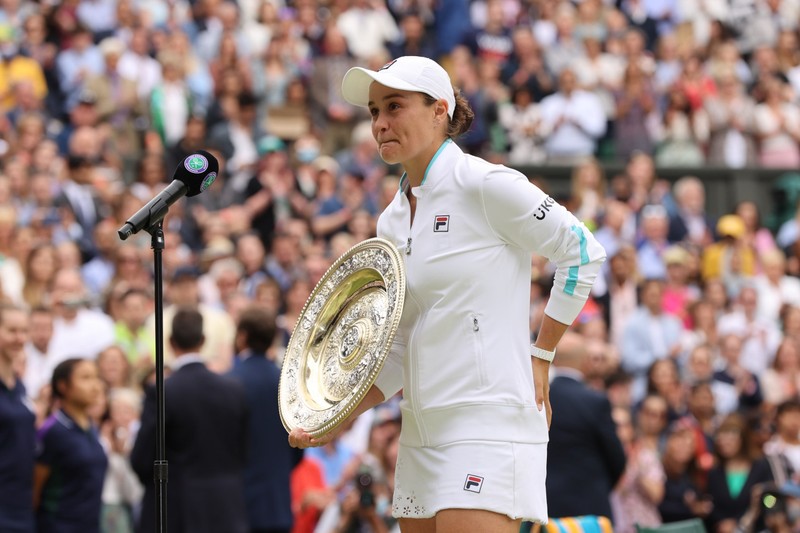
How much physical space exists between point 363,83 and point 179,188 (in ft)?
2.64

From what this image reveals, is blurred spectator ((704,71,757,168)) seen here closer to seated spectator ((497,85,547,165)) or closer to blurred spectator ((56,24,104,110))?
seated spectator ((497,85,547,165))

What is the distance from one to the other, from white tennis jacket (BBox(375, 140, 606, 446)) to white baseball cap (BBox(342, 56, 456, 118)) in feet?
0.83

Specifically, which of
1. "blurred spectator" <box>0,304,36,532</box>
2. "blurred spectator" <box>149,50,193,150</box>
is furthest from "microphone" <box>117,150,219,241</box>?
"blurred spectator" <box>149,50,193,150</box>

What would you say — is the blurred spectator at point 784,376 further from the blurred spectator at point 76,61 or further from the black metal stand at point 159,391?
the black metal stand at point 159,391

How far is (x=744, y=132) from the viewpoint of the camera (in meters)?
18.2

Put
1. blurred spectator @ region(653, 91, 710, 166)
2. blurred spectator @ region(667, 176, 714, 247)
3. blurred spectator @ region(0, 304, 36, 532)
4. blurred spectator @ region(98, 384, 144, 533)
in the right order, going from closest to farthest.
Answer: blurred spectator @ region(0, 304, 36, 532) → blurred spectator @ region(98, 384, 144, 533) → blurred spectator @ region(667, 176, 714, 247) → blurred spectator @ region(653, 91, 710, 166)

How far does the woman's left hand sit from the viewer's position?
17.3 feet

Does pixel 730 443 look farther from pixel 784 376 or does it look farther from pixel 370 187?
pixel 370 187

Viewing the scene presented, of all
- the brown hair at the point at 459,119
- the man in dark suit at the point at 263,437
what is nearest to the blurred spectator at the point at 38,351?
the man in dark suit at the point at 263,437

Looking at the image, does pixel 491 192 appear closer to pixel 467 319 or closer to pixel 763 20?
pixel 467 319

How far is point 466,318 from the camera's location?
17.0ft

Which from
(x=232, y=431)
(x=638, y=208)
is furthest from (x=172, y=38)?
(x=232, y=431)

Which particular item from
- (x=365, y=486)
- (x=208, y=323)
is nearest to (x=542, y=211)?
(x=365, y=486)

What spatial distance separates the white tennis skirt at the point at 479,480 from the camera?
199 inches
